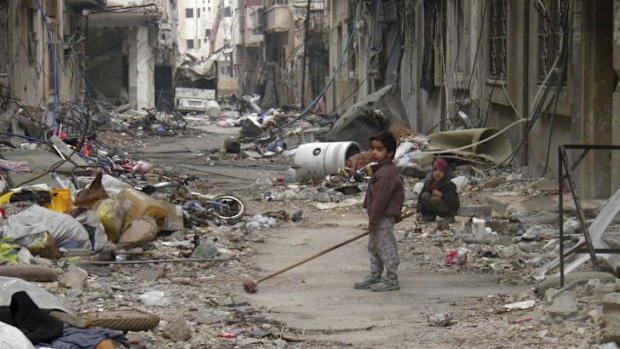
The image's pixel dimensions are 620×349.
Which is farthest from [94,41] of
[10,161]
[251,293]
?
[251,293]

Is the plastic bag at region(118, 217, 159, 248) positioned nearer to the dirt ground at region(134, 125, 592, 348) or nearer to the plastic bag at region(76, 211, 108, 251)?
the plastic bag at region(76, 211, 108, 251)

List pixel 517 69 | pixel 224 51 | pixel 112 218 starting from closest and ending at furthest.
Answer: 1. pixel 112 218
2. pixel 517 69
3. pixel 224 51

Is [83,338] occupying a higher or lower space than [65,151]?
lower

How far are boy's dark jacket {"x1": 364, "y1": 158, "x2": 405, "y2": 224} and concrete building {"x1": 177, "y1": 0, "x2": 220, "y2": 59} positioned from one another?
87.0m

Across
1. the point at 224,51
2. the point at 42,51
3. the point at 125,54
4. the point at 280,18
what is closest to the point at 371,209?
the point at 42,51

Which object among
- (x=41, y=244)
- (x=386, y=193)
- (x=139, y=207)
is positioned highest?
(x=386, y=193)

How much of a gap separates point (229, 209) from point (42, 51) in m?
13.6

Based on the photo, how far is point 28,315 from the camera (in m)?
5.73

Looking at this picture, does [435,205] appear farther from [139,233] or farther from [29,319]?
[29,319]

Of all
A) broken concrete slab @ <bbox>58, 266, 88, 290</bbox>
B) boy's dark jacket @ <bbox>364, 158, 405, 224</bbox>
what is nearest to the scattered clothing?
broken concrete slab @ <bbox>58, 266, 88, 290</bbox>

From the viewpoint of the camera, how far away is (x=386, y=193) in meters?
8.21

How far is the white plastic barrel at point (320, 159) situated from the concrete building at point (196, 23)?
7834 cm

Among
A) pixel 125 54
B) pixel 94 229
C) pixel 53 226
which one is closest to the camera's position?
pixel 53 226

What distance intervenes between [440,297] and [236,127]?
30.6 meters
